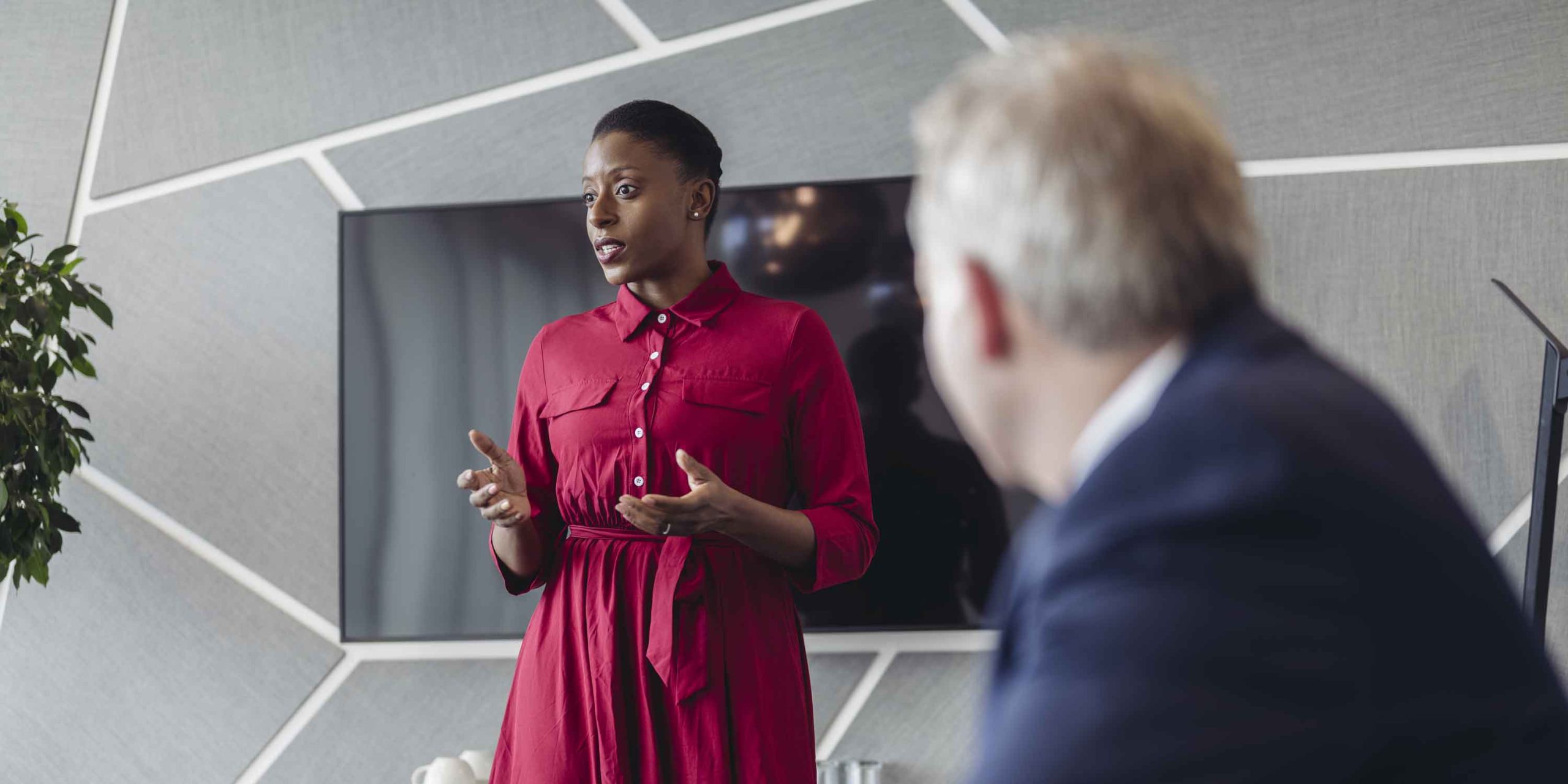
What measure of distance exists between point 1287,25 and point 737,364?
5.33 feet

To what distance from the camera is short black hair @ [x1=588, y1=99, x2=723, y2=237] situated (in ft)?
6.04

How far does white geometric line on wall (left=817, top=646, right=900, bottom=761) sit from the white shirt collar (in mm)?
2126

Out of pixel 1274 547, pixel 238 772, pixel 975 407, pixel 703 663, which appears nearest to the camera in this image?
pixel 1274 547

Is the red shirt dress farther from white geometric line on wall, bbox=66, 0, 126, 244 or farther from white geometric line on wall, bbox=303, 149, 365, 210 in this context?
white geometric line on wall, bbox=66, 0, 126, 244

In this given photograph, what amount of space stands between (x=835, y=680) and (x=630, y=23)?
153cm

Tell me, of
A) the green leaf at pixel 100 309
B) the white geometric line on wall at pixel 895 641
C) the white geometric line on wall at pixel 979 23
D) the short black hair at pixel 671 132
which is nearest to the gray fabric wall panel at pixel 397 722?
the white geometric line on wall at pixel 895 641

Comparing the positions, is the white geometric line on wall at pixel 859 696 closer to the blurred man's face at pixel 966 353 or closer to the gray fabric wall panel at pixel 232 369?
the gray fabric wall panel at pixel 232 369

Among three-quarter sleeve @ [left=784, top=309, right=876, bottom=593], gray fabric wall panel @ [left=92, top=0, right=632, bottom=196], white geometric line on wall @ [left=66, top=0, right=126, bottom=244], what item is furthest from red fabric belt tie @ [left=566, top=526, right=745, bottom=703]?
white geometric line on wall @ [left=66, top=0, right=126, bottom=244]

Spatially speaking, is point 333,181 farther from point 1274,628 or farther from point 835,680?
point 1274,628

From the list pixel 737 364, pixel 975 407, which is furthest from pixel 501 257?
pixel 975 407

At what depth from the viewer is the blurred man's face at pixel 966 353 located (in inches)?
25.2

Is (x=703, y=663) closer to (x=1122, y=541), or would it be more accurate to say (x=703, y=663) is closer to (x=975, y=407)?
(x=975, y=407)

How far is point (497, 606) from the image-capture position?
2695mm

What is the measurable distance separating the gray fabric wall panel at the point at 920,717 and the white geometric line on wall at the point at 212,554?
4.02 ft
